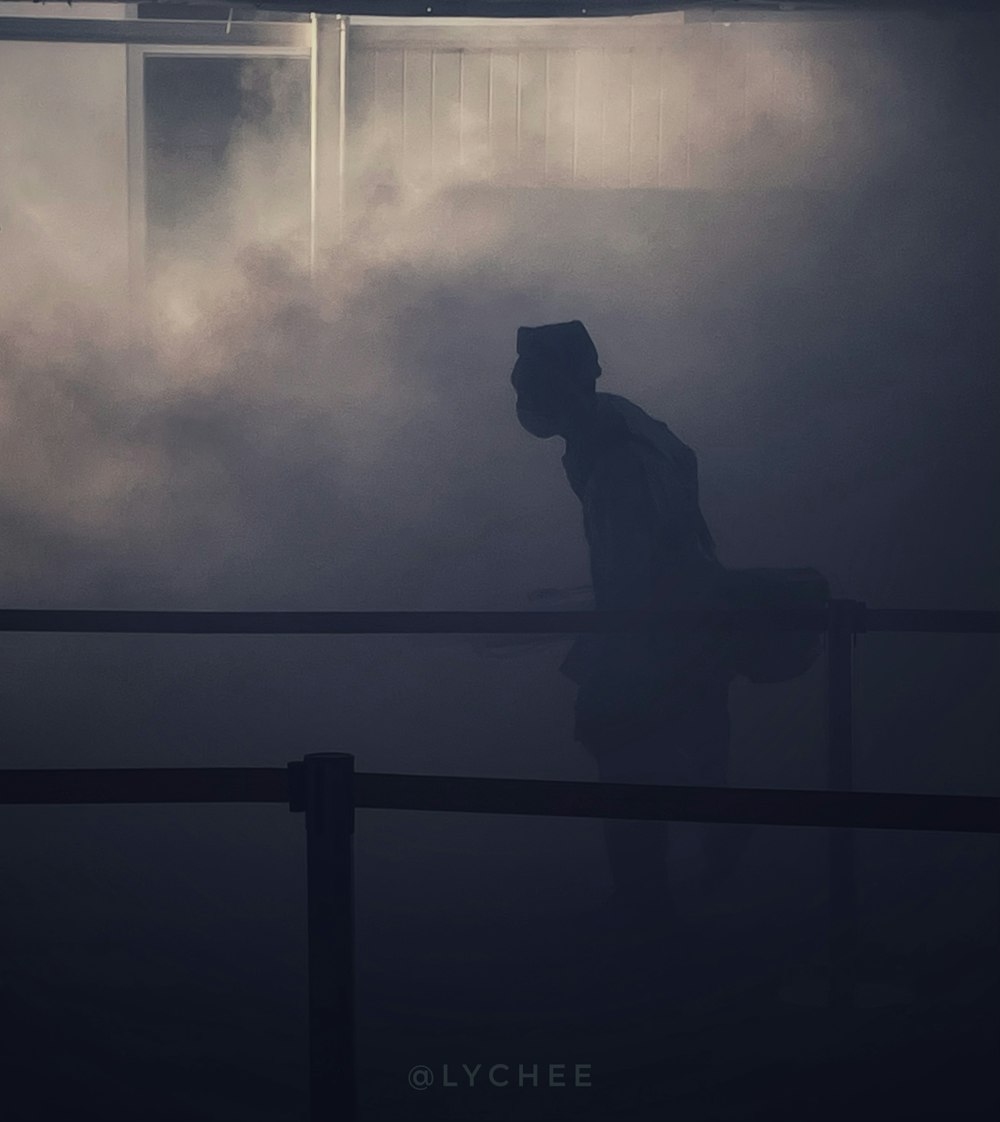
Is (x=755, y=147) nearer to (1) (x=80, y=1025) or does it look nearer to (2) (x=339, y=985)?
(1) (x=80, y=1025)

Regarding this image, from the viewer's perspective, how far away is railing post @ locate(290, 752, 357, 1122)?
0.78 meters

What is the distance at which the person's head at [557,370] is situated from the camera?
1727mm

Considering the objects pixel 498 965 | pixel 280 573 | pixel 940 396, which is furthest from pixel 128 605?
pixel 498 965

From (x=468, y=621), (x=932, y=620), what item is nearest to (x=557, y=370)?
(x=468, y=621)

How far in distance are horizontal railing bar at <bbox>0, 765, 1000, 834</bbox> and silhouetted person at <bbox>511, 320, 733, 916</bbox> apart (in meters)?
0.87

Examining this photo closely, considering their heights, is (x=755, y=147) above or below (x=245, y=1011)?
above

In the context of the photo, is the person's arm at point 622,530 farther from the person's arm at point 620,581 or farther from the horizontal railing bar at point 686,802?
the horizontal railing bar at point 686,802

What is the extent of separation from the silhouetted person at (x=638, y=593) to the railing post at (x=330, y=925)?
0.89m

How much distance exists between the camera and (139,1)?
345 cm

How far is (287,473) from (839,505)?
1829 millimetres

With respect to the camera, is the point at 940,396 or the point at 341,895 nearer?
the point at 341,895

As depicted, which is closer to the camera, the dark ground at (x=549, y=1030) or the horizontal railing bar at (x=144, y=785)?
the horizontal railing bar at (x=144, y=785)

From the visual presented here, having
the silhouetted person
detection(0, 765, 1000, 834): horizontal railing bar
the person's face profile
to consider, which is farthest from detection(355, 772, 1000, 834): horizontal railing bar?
the person's face profile

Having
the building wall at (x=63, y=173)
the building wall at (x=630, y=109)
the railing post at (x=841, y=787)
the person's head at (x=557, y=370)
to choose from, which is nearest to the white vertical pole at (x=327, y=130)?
the building wall at (x=630, y=109)
